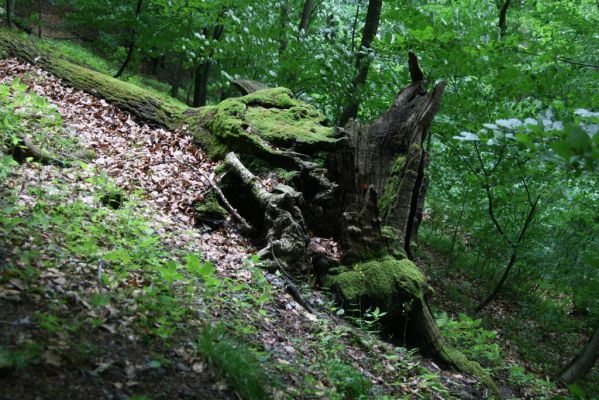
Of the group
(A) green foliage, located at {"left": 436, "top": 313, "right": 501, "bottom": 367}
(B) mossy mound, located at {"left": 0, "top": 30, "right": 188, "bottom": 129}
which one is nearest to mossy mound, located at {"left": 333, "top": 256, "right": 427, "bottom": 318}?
(A) green foliage, located at {"left": 436, "top": 313, "right": 501, "bottom": 367}

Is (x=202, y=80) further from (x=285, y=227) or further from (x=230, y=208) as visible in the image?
(x=285, y=227)

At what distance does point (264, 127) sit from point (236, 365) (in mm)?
4879

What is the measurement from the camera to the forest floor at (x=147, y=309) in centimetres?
255

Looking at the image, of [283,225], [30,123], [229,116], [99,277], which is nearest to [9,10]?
[30,123]

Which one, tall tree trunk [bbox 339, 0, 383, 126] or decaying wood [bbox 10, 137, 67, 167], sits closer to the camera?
decaying wood [bbox 10, 137, 67, 167]

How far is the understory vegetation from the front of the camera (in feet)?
9.22

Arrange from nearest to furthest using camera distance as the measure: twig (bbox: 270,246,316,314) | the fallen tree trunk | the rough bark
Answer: twig (bbox: 270,246,316,314), the fallen tree trunk, the rough bark

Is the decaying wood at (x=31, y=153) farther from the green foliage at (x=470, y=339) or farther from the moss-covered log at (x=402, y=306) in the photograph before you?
the green foliage at (x=470, y=339)

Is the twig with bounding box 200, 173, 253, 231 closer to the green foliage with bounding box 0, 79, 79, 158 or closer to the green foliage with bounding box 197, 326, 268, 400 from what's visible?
the green foliage with bounding box 0, 79, 79, 158

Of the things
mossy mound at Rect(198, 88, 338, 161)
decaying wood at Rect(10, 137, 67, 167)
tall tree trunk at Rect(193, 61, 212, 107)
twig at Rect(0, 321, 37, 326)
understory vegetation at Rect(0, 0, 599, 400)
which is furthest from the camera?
tall tree trunk at Rect(193, 61, 212, 107)

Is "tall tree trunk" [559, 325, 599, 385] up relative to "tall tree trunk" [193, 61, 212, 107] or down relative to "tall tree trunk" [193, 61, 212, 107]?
down

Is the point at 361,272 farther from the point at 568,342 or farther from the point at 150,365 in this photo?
the point at 568,342

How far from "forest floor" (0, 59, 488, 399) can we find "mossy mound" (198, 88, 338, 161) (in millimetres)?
915

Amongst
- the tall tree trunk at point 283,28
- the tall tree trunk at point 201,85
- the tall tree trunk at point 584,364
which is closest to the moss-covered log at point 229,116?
the tall tree trunk at point 283,28
